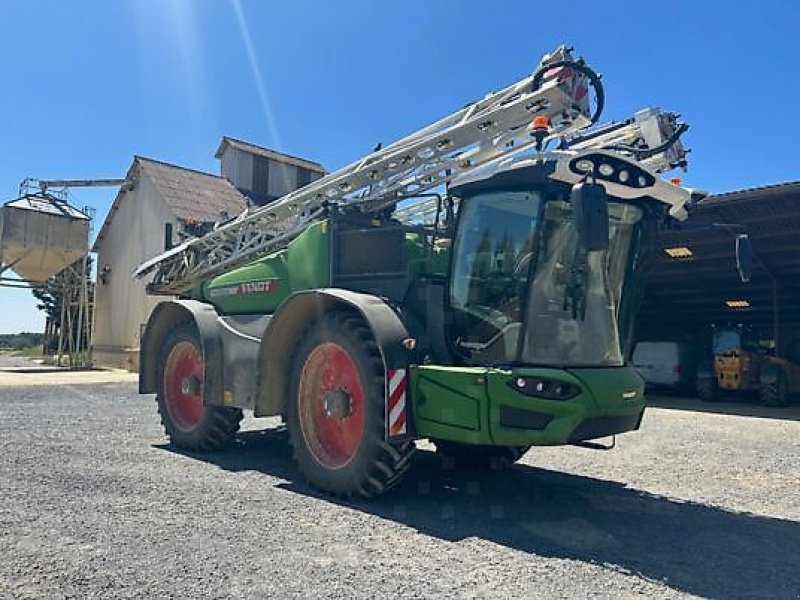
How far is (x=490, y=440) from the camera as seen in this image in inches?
207

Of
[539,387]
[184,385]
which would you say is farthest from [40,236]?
[539,387]

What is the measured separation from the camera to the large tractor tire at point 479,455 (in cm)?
721

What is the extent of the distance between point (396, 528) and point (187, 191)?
24.7 metres

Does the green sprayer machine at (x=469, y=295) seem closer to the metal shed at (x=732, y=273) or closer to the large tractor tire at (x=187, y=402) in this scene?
the large tractor tire at (x=187, y=402)

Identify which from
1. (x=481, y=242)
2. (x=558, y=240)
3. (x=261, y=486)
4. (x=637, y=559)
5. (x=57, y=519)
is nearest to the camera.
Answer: (x=637, y=559)

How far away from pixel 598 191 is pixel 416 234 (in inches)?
92.1

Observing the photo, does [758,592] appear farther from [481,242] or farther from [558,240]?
[481,242]

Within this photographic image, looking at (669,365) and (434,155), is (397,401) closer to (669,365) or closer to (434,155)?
(434,155)

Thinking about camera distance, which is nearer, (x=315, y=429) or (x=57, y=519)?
(x=57, y=519)

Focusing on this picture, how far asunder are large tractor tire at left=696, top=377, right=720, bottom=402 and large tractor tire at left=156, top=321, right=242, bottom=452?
14502mm

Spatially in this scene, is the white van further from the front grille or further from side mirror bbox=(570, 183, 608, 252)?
side mirror bbox=(570, 183, 608, 252)

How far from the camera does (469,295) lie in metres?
5.88

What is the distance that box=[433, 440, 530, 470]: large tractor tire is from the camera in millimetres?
7207

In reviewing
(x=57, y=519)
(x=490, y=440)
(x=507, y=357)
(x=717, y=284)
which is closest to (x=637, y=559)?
(x=490, y=440)
